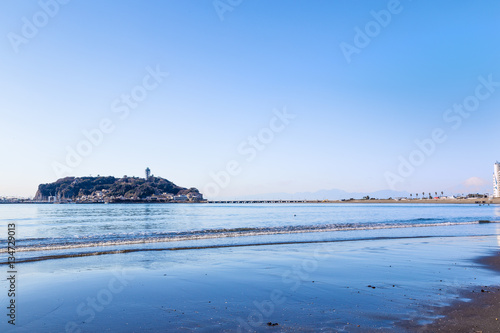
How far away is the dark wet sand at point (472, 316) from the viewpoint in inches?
249

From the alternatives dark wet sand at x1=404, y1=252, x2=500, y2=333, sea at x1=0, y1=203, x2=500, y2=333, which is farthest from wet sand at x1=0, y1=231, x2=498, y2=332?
dark wet sand at x1=404, y1=252, x2=500, y2=333

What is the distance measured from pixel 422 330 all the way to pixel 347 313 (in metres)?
1.56


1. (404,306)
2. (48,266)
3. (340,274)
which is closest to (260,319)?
(404,306)

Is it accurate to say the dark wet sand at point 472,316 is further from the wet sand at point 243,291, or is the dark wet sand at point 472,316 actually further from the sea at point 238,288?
the sea at point 238,288

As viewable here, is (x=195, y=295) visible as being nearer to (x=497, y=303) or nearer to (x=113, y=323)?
(x=113, y=323)

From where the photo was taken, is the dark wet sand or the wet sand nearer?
the dark wet sand

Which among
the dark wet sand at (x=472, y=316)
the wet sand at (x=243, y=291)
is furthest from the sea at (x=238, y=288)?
the dark wet sand at (x=472, y=316)

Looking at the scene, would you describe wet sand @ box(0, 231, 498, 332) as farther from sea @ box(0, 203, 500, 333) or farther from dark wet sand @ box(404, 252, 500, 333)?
dark wet sand @ box(404, 252, 500, 333)

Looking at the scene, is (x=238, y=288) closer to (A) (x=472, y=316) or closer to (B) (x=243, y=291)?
(B) (x=243, y=291)

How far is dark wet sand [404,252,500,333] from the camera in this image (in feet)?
20.7

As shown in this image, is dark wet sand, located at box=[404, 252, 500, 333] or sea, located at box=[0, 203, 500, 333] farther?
sea, located at box=[0, 203, 500, 333]

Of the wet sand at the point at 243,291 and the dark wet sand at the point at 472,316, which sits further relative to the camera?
the wet sand at the point at 243,291

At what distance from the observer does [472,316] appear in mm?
7000

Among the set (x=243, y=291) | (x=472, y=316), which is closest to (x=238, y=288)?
(x=243, y=291)
